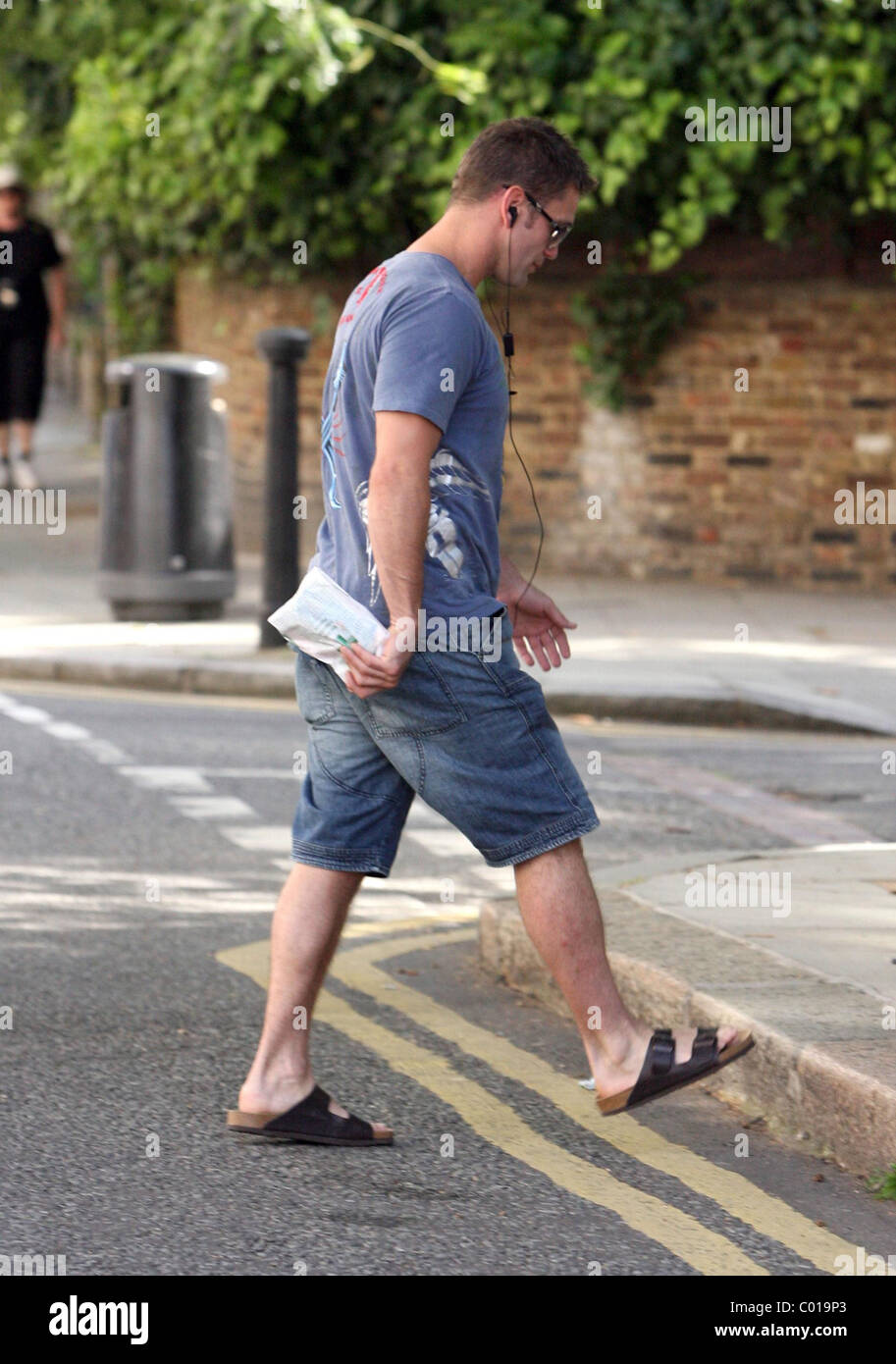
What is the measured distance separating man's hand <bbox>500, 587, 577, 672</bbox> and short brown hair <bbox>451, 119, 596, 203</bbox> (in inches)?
34.1

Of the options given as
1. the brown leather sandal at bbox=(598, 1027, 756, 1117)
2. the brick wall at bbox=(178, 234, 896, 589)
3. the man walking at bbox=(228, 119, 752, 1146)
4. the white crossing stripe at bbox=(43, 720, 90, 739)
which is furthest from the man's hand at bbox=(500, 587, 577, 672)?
the brick wall at bbox=(178, 234, 896, 589)

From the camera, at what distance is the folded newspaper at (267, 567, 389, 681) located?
14.0ft

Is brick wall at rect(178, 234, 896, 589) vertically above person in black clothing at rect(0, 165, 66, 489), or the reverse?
person in black clothing at rect(0, 165, 66, 489)

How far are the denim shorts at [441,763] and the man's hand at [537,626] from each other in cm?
28

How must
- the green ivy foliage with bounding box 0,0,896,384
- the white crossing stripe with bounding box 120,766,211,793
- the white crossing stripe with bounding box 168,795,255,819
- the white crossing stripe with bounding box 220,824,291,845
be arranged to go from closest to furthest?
the white crossing stripe with bounding box 220,824,291,845 < the white crossing stripe with bounding box 168,795,255,819 < the white crossing stripe with bounding box 120,766,211,793 < the green ivy foliage with bounding box 0,0,896,384

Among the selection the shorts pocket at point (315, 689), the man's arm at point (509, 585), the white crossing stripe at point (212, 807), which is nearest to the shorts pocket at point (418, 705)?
the shorts pocket at point (315, 689)

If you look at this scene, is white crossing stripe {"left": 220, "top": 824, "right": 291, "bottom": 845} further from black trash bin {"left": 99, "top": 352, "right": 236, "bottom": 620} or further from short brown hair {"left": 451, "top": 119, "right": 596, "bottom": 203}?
black trash bin {"left": 99, "top": 352, "right": 236, "bottom": 620}

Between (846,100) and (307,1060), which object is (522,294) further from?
(307,1060)

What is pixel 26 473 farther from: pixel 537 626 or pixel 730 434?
pixel 537 626

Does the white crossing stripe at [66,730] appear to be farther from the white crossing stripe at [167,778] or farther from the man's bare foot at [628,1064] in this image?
the man's bare foot at [628,1064]

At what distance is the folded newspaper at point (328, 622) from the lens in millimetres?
4273

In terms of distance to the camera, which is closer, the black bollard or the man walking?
the man walking
